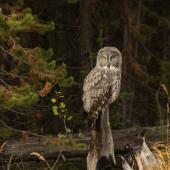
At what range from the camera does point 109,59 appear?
27.9ft

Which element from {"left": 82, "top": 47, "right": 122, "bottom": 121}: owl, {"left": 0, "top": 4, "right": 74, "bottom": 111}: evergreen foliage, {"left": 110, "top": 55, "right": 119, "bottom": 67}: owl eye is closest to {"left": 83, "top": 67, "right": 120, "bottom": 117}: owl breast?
{"left": 82, "top": 47, "right": 122, "bottom": 121}: owl

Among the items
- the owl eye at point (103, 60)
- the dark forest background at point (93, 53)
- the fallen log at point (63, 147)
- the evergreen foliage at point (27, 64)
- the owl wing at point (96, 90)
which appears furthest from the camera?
the dark forest background at point (93, 53)

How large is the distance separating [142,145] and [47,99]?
516 cm

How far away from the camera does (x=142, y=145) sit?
827cm

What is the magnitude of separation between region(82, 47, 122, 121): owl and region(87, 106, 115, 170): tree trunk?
0.13 meters

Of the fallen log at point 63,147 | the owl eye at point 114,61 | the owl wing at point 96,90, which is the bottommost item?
the fallen log at point 63,147

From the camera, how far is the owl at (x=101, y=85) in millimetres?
8430

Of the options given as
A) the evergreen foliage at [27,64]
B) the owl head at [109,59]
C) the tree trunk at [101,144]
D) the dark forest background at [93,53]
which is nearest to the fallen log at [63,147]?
the dark forest background at [93,53]

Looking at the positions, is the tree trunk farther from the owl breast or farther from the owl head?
the owl head

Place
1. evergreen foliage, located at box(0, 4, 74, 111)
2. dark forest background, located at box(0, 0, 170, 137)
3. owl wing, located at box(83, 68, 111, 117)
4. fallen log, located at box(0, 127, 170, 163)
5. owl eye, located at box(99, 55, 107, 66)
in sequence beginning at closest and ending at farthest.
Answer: evergreen foliage, located at box(0, 4, 74, 111) < owl wing, located at box(83, 68, 111, 117) < owl eye, located at box(99, 55, 107, 66) < fallen log, located at box(0, 127, 170, 163) < dark forest background, located at box(0, 0, 170, 137)

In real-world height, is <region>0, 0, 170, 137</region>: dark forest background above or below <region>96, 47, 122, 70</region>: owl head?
below

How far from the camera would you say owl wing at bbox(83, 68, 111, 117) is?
8.41 meters

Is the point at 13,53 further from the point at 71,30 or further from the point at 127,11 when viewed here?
the point at 71,30

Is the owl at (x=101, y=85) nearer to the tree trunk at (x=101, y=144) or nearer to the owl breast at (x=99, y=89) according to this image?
the owl breast at (x=99, y=89)
